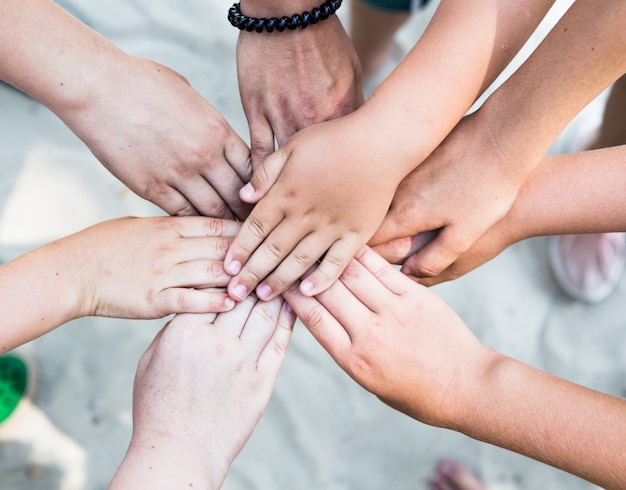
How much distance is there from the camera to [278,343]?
1.14 m

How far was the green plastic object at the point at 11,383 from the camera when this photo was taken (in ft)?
4.75

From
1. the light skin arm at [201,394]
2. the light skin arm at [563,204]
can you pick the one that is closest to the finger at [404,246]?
the light skin arm at [563,204]

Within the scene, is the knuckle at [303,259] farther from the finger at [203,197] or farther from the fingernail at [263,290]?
the finger at [203,197]

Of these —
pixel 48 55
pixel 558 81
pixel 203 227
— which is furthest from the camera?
pixel 203 227

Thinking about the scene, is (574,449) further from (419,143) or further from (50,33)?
(50,33)

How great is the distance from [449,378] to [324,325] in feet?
0.74

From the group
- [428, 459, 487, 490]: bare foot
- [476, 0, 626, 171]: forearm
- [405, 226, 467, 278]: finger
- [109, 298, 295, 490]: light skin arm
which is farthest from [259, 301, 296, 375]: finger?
[428, 459, 487, 490]: bare foot

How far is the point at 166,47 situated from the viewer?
6.02ft

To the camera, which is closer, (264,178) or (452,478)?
(264,178)

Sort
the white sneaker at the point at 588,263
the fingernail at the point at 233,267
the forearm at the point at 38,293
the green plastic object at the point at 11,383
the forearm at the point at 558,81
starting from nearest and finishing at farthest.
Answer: the forearm at the point at 558,81 < the forearm at the point at 38,293 < the fingernail at the point at 233,267 < the green plastic object at the point at 11,383 < the white sneaker at the point at 588,263

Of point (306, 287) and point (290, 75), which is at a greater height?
point (290, 75)

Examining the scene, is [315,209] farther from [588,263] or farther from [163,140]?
[588,263]

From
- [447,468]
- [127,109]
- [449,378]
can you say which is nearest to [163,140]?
[127,109]

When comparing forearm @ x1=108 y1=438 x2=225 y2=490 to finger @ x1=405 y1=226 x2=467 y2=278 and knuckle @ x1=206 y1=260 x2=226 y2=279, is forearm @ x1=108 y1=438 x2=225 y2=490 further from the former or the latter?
finger @ x1=405 y1=226 x2=467 y2=278
